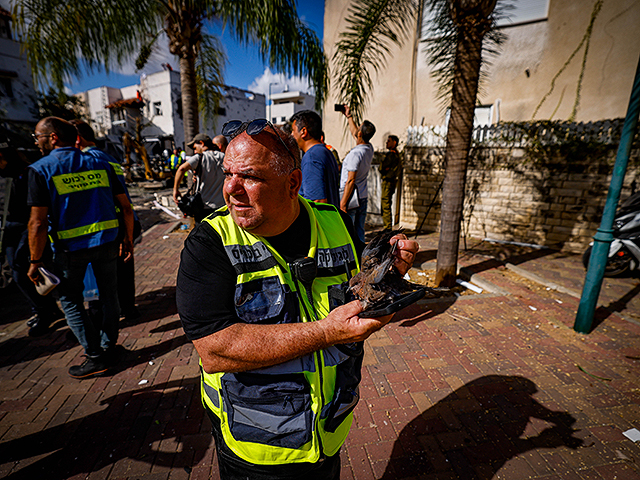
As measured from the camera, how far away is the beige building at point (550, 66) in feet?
25.7

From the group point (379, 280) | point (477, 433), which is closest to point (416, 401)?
point (477, 433)

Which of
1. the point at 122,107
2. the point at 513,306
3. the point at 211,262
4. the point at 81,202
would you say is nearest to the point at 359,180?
the point at 513,306

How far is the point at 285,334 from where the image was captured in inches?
41.1

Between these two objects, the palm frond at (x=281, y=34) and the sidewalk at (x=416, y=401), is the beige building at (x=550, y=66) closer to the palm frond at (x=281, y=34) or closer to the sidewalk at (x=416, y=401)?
the palm frond at (x=281, y=34)

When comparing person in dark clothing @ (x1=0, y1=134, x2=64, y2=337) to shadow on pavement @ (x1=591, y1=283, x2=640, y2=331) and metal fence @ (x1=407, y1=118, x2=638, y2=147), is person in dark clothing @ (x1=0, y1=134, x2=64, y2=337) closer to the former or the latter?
shadow on pavement @ (x1=591, y1=283, x2=640, y2=331)

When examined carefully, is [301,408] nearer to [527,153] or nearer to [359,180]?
[359,180]

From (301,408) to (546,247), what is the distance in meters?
7.62

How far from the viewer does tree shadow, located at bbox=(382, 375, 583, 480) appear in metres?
2.07

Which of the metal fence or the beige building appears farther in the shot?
the beige building

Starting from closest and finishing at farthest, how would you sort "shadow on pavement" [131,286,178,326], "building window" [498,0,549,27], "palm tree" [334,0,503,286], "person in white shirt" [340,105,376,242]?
1. "palm tree" [334,0,503,286]
2. "shadow on pavement" [131,286,178,326]
3. "person in white shirt" [340,105,376,242]
4. "building window" [498,0,549,27]

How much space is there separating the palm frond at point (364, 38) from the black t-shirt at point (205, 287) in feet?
13.3

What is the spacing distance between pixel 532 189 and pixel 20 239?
8781 mm

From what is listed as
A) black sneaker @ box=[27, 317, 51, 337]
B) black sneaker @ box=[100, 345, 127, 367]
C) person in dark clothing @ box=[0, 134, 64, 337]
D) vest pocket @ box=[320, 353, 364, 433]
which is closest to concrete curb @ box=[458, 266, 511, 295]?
vest pocket @ box=[320, 353, 364, 433]

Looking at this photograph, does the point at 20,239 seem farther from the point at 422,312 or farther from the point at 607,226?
the point at 607,226
